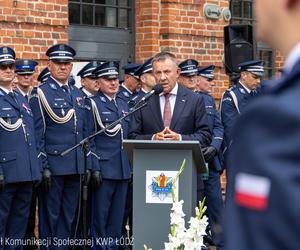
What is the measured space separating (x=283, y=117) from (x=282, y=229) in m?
0.18

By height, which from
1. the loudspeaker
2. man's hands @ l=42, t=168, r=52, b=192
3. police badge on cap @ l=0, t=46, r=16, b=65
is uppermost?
the loudspeaker

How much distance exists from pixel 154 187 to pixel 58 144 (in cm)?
208

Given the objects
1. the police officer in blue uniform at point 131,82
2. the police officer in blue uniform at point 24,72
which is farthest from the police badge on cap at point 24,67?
the police officer in blue uniform at point 131,82

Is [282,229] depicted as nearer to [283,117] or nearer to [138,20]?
[283,117]

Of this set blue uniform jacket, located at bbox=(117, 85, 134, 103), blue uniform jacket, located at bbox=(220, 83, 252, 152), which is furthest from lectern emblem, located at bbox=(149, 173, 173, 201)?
blue uniform jacket, located at bbox=(220, 83, 252, 152)

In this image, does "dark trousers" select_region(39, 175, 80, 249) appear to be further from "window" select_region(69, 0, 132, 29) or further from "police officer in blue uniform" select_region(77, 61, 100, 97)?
"window" select_region(69, 0, 132, 29)

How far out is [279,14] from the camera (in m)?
1.53

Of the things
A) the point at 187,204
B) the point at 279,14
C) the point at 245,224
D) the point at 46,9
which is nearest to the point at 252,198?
the point at 245,224

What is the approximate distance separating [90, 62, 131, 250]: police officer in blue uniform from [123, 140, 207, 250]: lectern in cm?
218

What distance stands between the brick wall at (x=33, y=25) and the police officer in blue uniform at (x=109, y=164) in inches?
40.4

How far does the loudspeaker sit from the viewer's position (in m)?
11.6

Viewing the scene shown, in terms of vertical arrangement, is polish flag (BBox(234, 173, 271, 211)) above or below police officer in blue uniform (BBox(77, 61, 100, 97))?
below

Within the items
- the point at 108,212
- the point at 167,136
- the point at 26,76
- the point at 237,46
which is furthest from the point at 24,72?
the point at 237,46

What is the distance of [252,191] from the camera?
1514mm
